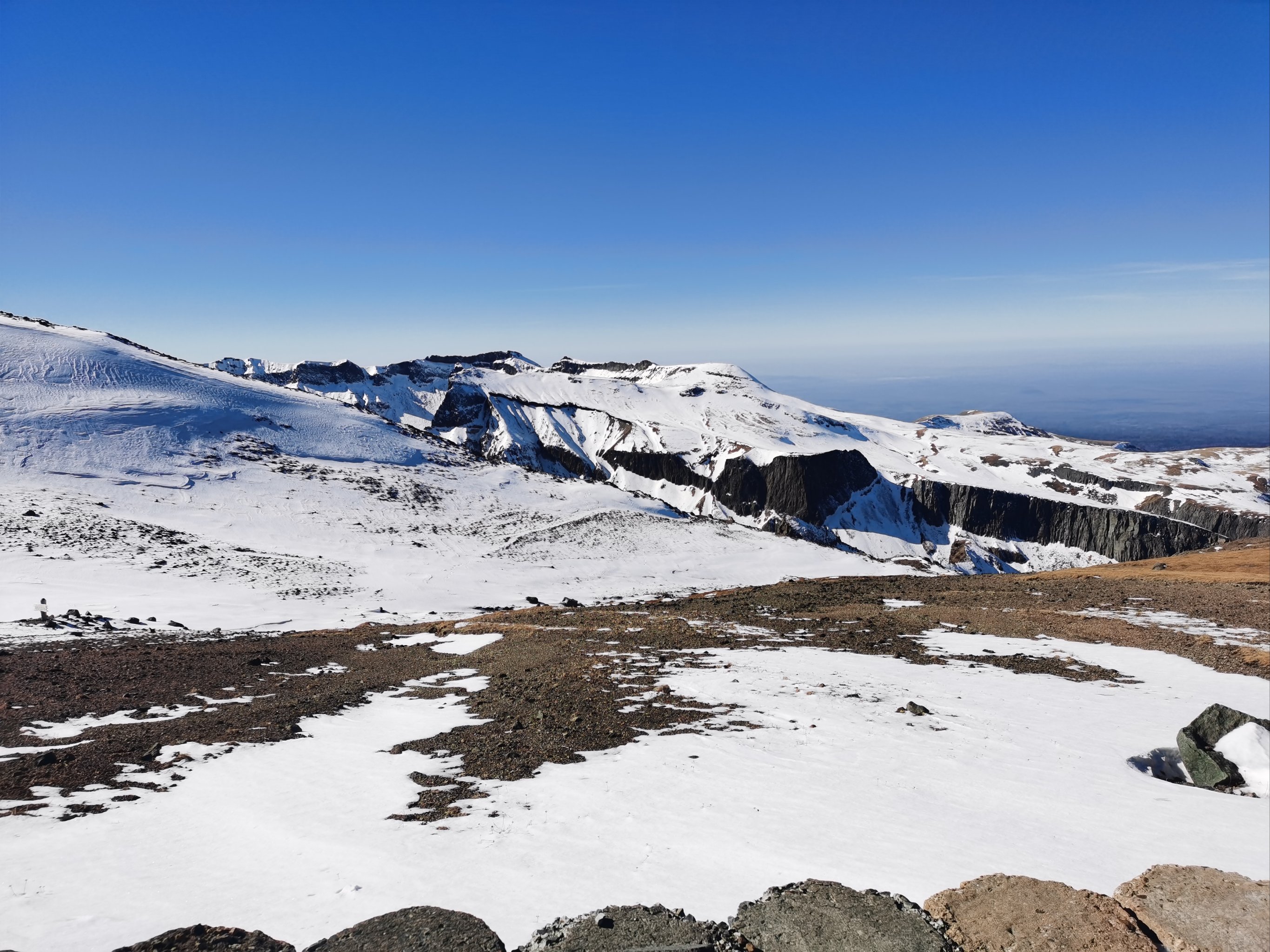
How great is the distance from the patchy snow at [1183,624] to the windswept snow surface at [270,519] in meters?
21.9

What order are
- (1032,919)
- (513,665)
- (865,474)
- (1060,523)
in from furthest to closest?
(865,474) → (1060,523) → (513,665) → (1032,919)

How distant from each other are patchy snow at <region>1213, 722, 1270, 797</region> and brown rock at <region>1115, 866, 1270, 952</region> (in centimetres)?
585

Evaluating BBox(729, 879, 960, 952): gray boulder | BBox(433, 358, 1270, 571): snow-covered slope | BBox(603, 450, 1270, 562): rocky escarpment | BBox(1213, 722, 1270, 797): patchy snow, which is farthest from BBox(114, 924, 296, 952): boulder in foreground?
BBox(603, 450, 1270, 562): rocky escarpment

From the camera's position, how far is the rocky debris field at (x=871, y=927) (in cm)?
489

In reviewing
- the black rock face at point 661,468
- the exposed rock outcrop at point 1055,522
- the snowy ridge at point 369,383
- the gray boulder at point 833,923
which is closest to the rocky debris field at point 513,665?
the gray boulder at point 833,923

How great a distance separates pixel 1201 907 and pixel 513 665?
15.8 meters

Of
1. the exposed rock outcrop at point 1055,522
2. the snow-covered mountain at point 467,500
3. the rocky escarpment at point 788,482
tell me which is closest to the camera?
the snow-covered mountain at point 467,500

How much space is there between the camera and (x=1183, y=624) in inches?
864

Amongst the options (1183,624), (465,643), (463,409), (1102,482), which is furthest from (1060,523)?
(463,409)

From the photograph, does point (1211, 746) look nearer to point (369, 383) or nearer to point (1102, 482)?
point (1102, 482)

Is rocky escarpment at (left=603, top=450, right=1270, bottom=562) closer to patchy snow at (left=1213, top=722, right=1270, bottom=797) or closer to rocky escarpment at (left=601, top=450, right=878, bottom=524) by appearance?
rocky escarpment at (left=601, top=450, right=878, bottom=524)

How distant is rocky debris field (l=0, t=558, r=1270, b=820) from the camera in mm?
11117

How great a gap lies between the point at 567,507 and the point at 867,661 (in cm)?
4492

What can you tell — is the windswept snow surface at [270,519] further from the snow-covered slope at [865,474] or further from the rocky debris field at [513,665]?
the snow-covered slope at [865,474]
